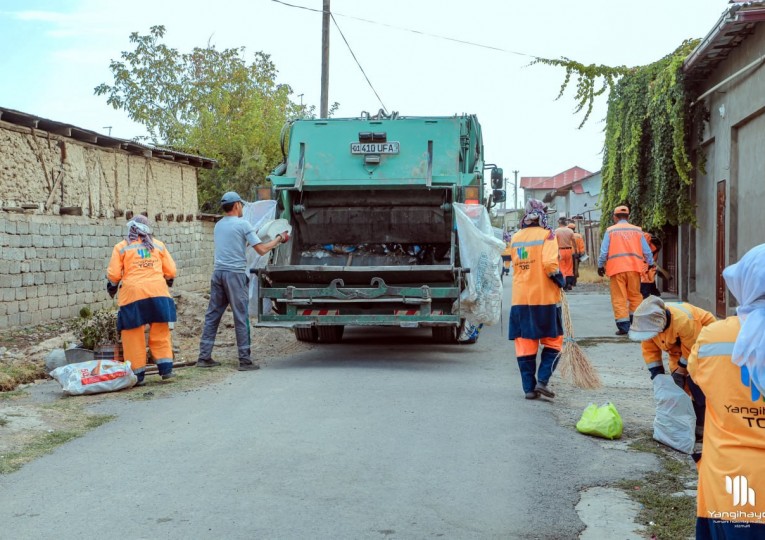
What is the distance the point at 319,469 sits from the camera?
4965mm

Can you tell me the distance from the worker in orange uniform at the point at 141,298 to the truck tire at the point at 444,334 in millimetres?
3662

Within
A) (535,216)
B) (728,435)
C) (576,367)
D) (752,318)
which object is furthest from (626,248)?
(752,318)

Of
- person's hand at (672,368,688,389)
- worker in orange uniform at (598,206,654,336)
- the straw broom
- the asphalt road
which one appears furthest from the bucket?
worker in orange uniform at (598,206,654,336)

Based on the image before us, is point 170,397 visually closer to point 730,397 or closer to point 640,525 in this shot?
point 640,525

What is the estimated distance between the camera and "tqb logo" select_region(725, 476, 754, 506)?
2591 millimetres

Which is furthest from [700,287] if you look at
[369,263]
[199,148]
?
[199,148]

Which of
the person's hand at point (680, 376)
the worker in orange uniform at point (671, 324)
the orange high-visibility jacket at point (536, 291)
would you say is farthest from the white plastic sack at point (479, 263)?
the worker in orange uniform at point (671, 324)

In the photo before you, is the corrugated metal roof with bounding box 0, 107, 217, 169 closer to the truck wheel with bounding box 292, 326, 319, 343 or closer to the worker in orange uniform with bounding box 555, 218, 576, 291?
the truck wheel with bounding box 292, 326, 319, 343

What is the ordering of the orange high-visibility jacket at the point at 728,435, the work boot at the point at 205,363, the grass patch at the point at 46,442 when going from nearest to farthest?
the orange high-visibility jacket at the point at 728,435 < the grass patch at the point at 46,442 < the work boot at the point at 205,363

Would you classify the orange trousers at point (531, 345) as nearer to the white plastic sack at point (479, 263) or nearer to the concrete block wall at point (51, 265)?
the white plastic sack at point (479, 263)

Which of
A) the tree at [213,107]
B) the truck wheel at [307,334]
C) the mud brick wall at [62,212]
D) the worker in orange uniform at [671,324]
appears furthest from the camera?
the tree at [213,107]

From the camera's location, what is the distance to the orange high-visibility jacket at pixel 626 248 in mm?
11148

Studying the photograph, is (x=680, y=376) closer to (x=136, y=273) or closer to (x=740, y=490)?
(x=740, y=490)

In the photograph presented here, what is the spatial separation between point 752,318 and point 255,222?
301 inches
